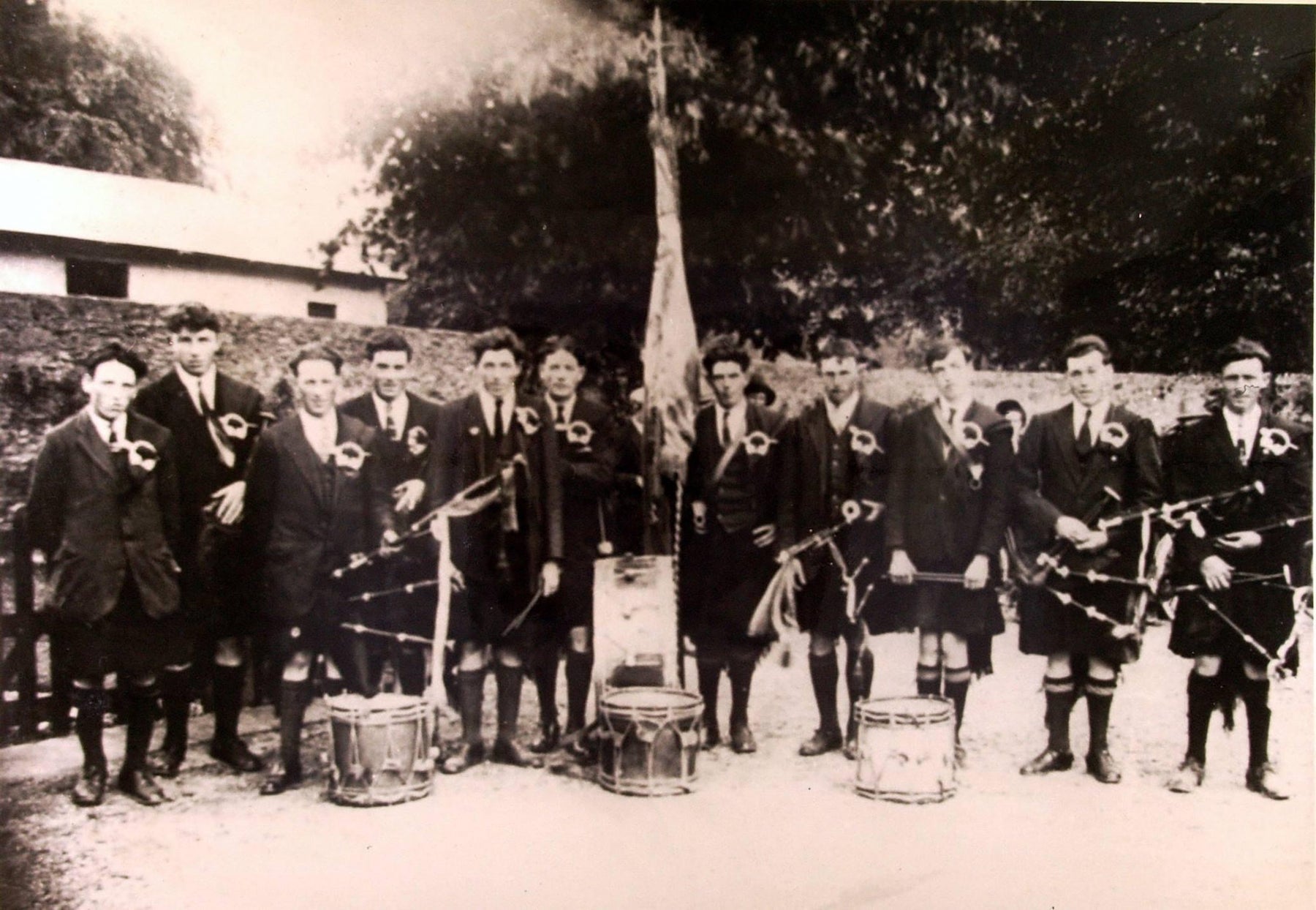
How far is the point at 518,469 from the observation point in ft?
14.1

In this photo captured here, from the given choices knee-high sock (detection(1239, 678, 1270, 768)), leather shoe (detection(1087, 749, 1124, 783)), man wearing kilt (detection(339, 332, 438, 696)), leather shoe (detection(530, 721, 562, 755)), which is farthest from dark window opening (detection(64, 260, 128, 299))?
Result: knee-high sock (detection(1239, 678, 1270, 768))

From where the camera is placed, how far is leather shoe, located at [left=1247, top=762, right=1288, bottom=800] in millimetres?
4430

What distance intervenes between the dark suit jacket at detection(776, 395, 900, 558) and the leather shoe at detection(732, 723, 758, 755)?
2.37ft

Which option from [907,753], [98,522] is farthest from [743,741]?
[98,522]

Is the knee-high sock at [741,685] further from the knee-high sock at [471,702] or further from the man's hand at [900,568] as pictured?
the knee-high sock at [471,702]

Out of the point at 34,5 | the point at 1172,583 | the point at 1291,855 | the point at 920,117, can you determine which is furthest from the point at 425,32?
the point at 1291,855

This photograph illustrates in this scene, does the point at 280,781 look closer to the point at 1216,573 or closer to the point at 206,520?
the point at 206,520

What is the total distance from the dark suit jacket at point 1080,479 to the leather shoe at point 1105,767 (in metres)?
0.72

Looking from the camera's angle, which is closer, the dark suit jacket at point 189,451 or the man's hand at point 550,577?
the dark suit jacket at point 189,451

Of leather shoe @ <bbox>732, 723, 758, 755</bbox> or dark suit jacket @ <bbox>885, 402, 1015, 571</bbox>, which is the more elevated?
dark suit jacket @ <bbox>885, 402, 1015, 571</bbox>

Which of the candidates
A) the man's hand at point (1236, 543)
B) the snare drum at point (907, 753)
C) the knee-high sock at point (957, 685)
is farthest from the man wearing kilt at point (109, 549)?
the man's hand at point (1236, 543)

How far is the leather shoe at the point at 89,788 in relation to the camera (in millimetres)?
4051

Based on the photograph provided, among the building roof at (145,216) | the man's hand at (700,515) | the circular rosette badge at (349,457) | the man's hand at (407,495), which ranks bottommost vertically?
the man's hand at (700,515)

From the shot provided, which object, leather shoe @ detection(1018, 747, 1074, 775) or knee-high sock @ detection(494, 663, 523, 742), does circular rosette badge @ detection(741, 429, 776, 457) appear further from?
leather shoe @ detection(1018, 747, 1074, 775)
